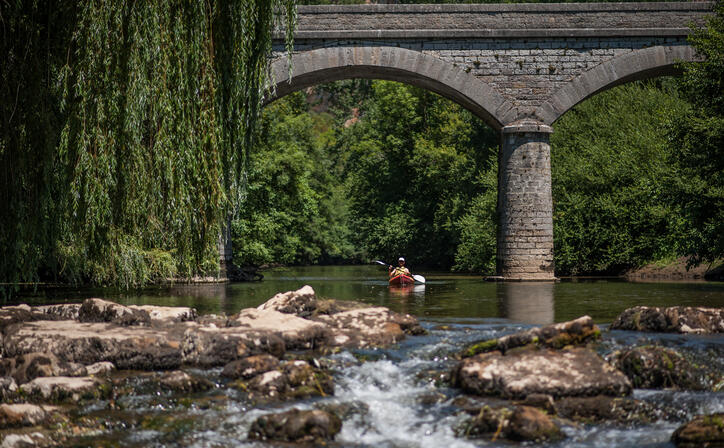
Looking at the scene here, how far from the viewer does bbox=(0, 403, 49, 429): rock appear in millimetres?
5855

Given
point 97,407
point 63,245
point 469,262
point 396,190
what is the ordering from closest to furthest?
point 97,407
point 63,245
point 469,262
point 396,190

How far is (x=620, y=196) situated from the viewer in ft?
71.3

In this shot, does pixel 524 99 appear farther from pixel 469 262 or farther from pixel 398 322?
pixel 398 322

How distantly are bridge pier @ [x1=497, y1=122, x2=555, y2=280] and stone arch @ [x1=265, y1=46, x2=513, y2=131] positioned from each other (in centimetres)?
78

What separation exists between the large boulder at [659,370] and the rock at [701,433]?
3.90ft

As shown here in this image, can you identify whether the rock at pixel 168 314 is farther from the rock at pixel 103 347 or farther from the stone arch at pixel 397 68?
the stone arch at pixel 397 68

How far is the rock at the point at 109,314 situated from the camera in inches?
356

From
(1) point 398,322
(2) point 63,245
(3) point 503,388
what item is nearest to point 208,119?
(2) point 63,245

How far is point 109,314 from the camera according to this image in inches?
366

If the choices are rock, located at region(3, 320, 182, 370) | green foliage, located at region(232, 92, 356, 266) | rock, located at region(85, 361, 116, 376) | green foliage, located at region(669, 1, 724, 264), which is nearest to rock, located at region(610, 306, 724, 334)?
rock, located at region(3, 320, 182, 370)

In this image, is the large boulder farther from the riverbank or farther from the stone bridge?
the riverbank

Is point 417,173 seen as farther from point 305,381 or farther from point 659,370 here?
point 305,381

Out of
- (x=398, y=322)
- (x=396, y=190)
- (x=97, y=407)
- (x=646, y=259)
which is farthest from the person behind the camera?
(x=396, y=190)

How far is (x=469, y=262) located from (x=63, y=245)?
17863 mm
